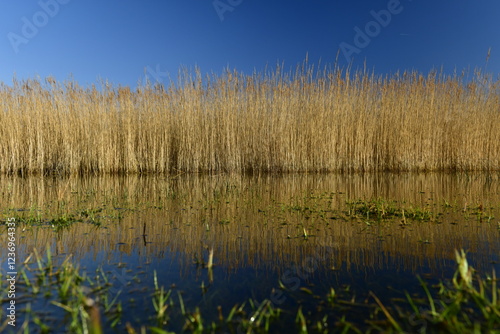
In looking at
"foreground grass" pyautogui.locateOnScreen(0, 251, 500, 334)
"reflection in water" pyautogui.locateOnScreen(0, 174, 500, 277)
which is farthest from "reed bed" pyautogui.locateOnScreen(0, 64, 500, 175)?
"foreground grass" pyautogui.locateOnScreen(0, 251, 500, 334)

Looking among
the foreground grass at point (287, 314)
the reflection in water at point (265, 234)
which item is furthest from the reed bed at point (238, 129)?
the foreground grass at point (287, 314)

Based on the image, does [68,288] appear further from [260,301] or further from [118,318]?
[260,301]

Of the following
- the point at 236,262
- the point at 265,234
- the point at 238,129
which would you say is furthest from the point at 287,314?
the point at 238,129

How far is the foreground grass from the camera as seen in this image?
5.21 ft

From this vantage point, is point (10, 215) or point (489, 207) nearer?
point (10, 215)

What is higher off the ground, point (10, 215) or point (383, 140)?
point (383, 140)

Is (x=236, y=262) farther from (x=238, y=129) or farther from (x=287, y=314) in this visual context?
(x=238, y=129)

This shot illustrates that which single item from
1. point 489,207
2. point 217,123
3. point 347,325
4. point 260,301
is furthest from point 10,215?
point 217,123

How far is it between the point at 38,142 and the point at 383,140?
10054 mm

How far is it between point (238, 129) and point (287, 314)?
872 centimetres

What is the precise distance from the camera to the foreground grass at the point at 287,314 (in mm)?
1589

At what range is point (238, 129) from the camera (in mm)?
10273

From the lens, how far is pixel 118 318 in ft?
5.65

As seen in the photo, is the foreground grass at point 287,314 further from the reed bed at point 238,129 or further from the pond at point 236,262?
the reed bed at point 238,129
